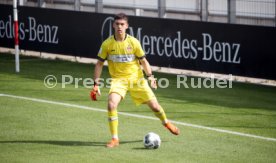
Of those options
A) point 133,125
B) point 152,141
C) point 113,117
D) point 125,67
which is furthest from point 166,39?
point 152,141

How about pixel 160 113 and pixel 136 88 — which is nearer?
pixel 136 88

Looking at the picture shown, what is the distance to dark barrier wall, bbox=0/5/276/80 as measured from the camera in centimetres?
2116

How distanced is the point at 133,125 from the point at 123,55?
7.56 feet

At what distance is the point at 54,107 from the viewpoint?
1773 centimetres

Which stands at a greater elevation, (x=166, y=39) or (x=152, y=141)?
(x=152, y=141)

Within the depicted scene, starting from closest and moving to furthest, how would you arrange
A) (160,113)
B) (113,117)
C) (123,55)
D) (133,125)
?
(113,117)
(123,55)
(160,113)
(133,125)

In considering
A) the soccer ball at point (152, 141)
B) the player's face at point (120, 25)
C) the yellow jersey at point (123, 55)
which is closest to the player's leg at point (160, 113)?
the yellow jersey at point (123, 55)

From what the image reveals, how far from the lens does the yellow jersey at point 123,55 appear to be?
1387 centimetres

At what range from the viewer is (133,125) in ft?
51.6

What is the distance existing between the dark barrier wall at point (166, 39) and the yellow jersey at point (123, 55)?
765 cm

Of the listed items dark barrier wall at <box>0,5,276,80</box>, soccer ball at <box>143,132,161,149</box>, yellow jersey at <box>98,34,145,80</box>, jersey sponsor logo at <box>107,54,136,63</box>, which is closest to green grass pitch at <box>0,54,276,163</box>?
soccer ball at <box>143,132,161,149</box>

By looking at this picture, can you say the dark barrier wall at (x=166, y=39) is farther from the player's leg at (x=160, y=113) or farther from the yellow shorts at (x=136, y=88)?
the yellow shorts at (x=136, y=88)

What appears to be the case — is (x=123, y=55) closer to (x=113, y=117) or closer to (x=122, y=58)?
(x=122, y=58)

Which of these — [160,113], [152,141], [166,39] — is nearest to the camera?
[152,141]
